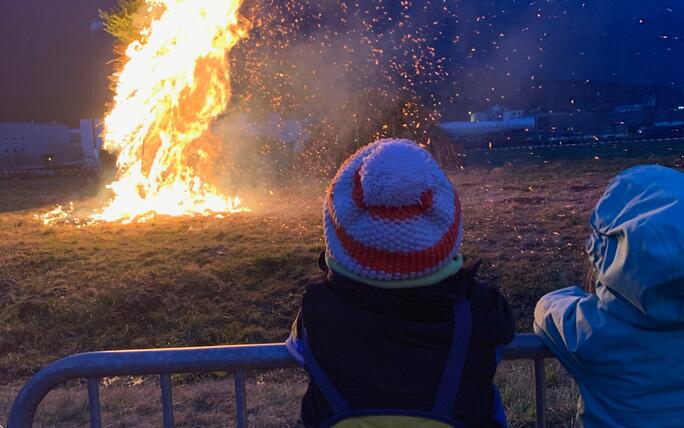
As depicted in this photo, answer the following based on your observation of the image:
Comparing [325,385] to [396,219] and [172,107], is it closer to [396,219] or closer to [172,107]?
[396,219]

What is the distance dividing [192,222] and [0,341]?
17.0 feet

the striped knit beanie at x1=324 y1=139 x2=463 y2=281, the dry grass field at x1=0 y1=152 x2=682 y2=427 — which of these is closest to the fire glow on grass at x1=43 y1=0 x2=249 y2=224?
the dry grass field at x1=0 y1=152 x2=682 y2=427

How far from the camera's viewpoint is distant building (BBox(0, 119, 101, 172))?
92.0 ft

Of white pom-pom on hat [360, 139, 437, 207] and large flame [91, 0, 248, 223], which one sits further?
large flame [91, 0, 248, 223]

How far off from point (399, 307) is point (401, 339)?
75mm

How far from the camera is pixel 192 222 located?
1096 cm

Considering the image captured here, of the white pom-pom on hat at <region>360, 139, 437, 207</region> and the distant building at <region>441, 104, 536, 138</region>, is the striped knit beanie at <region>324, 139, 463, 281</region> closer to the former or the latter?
the white pom-pom on hat at <region>360, 139, 437, 207</region>

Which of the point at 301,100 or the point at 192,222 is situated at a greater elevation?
the point at 301,100

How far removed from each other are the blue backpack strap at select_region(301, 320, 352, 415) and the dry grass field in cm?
245

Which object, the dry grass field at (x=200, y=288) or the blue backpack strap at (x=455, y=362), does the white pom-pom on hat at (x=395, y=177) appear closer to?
the blue backpack strap at (x=455, y=362)

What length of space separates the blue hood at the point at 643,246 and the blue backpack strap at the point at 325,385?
684mm

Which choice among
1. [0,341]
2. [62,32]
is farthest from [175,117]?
[62,32]

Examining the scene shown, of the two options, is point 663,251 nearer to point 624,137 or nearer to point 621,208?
point 621,208

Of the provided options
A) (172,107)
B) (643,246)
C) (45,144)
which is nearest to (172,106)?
(172,107)
